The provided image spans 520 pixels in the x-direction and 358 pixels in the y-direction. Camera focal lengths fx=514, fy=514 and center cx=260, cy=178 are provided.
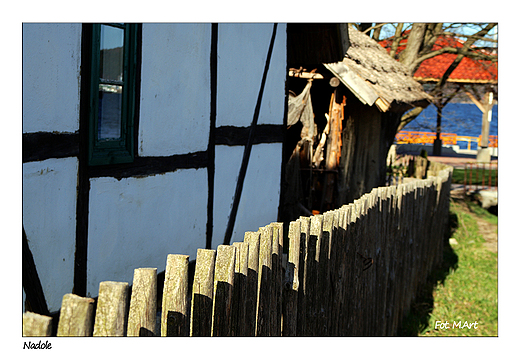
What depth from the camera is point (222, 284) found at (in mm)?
2074

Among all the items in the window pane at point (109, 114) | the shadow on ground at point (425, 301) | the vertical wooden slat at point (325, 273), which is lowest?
the shadow on ground at point (425, 301)

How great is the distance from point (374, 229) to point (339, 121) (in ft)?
18.4

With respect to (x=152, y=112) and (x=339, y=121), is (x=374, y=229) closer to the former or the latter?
(x=152, y=112)

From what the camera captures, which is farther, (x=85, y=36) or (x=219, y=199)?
(x=219, y=199)

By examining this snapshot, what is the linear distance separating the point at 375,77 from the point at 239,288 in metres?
7.94

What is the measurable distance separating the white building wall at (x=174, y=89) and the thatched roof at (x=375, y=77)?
4.15m

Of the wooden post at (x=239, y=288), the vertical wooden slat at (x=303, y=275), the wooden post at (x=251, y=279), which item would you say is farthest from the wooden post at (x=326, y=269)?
the wooden post at (x=239, y=288)

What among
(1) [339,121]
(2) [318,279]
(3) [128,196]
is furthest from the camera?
(1) [339,121]

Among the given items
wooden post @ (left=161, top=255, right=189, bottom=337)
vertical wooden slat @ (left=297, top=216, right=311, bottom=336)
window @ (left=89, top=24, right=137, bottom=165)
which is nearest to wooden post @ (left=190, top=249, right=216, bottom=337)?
wooden post @ (left=161, top=255, right=189, bottom=337)

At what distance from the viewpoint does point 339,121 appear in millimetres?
9602

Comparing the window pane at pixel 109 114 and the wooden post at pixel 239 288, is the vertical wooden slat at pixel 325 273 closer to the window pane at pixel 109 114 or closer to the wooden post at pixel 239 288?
the wooden post at pixel 239 288

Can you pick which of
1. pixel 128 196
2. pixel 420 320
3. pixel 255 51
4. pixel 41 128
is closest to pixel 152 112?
pixel 128 196

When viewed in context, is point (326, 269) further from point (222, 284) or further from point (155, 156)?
point (155, 156)

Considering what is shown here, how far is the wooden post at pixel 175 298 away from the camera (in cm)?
181
